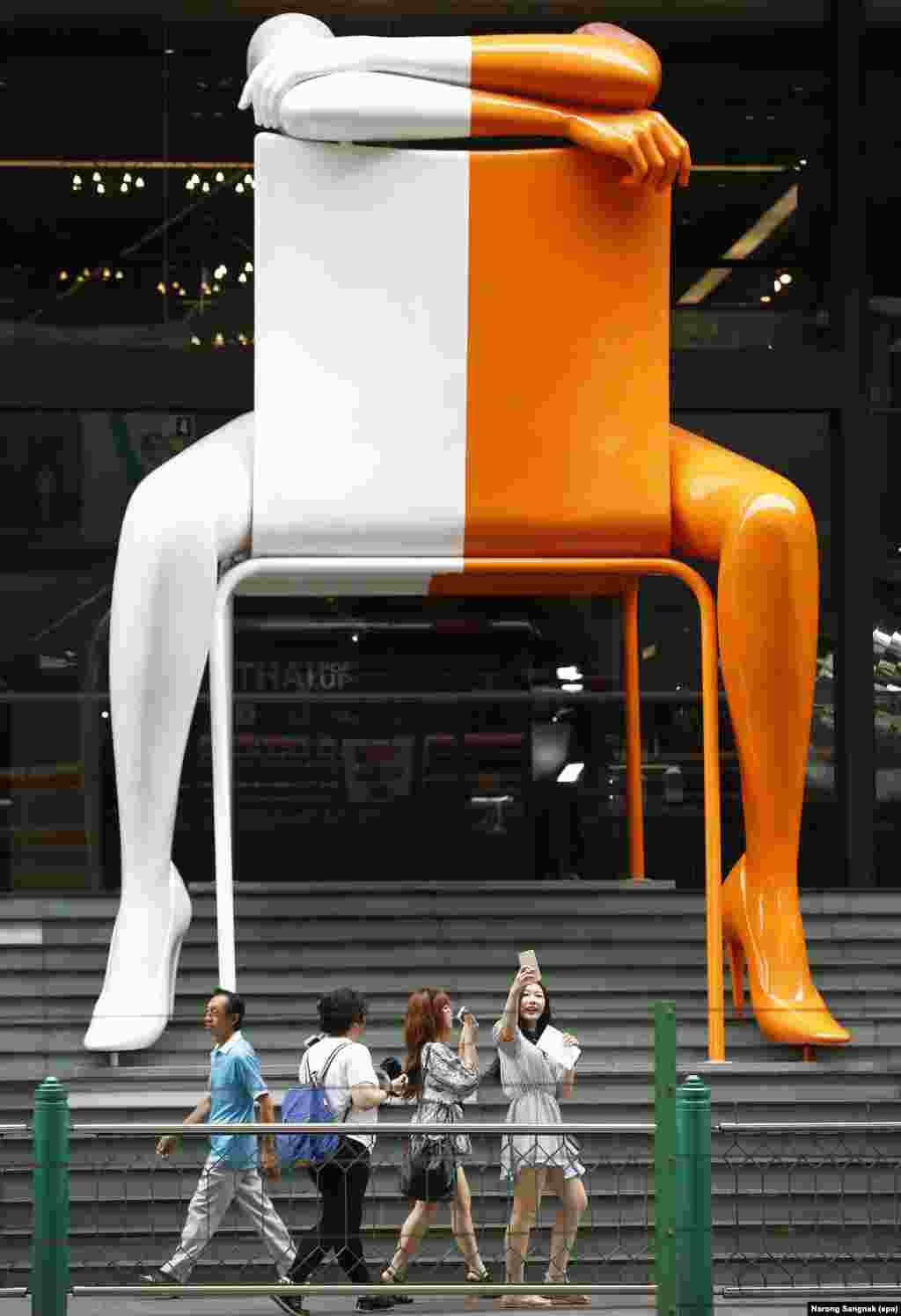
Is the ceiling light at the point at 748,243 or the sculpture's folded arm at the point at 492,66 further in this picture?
the ceiling light at the point at 748,243

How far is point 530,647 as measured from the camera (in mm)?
17906

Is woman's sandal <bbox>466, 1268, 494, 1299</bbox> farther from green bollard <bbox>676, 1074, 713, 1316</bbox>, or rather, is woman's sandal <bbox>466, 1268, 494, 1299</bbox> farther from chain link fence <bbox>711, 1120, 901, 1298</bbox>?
green bollard <bbox>676, 1074, 713, 1316</bbox>

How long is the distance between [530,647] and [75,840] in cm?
340

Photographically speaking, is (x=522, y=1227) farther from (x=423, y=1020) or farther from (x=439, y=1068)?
(x=423, y=1020)

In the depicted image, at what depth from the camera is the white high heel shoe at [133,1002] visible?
11250 millimetres

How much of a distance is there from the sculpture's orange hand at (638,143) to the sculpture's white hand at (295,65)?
1005 mm

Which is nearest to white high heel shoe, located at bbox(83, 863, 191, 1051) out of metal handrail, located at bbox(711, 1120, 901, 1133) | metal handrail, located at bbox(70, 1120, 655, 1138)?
metal handrail, located at bbox(70, 1120, 655, 1138)

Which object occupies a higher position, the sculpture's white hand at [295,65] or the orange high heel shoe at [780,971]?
the sculpture's white hand at [295,65]

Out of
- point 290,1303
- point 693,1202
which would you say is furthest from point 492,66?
point 693,1202

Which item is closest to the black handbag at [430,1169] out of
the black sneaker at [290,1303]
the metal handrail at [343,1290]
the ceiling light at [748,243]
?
the black sneaker at [290,1303]

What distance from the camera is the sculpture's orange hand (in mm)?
11234

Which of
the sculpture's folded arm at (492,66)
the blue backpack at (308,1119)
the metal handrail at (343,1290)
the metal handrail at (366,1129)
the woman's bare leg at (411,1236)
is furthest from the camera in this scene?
the sculpture's folded arm at (492,66)

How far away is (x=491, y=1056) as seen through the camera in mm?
11852

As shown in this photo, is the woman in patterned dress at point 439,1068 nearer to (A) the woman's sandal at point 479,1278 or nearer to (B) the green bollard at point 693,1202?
(A) the woman's sandal at point 479,1278
